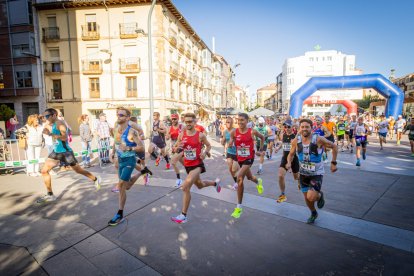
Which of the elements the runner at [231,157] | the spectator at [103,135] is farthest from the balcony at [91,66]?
the runner at [231,157]

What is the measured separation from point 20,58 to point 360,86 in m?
32.4

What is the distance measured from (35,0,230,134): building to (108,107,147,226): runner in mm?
19888

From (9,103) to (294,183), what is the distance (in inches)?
1210

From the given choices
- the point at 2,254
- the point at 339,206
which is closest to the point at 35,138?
the point at 2,254

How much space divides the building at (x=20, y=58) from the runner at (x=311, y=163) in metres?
29.0

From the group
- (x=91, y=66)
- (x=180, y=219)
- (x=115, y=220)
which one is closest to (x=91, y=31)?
(x=91, y=66)

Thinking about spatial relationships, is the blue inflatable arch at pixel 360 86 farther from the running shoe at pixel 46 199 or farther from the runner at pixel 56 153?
the running shoe at pixel 46 199

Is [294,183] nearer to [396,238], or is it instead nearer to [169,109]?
[396,238]

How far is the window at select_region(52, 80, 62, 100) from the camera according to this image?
26328 mm

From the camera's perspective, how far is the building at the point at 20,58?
24906 mm

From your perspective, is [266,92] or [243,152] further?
[266,92]

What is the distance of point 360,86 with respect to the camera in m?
19.8

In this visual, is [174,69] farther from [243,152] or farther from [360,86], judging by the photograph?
[243,152]

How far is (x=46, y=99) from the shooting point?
1024 inches
